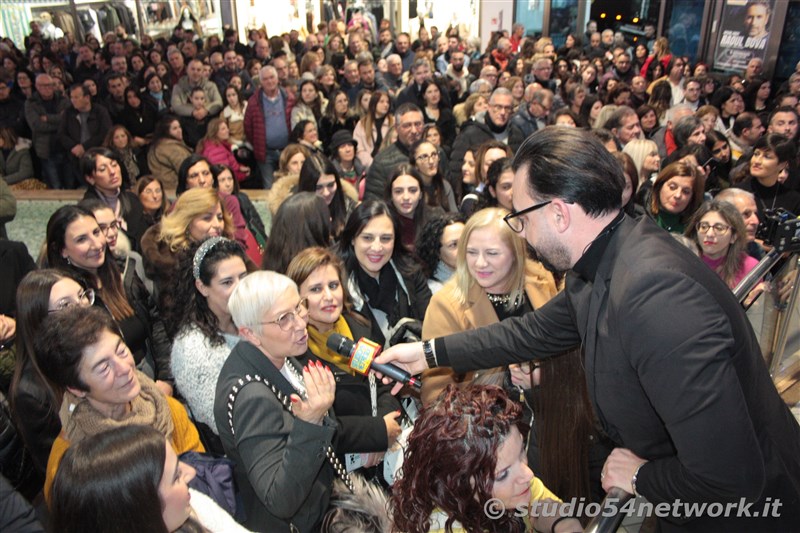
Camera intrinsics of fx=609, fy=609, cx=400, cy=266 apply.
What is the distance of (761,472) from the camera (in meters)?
1.40

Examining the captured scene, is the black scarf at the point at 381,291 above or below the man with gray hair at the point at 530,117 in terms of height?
below

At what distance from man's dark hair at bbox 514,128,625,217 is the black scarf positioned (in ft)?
5.95

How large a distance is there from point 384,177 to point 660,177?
2154 mm

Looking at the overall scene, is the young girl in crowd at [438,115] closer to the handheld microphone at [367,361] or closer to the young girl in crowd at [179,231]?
the young girl in crowd at [179,231]

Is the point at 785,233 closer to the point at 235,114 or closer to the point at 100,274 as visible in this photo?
the point at 100,274

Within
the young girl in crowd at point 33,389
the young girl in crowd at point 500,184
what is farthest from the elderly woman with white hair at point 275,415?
the young girl in crowd at point 500,184

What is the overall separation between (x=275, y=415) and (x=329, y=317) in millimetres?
833

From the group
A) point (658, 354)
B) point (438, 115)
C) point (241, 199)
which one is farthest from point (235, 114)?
point (658, 354)

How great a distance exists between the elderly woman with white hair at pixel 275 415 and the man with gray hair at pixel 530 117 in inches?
183

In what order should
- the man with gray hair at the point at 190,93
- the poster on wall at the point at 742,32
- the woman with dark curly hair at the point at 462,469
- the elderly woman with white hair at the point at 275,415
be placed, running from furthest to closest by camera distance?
the poster on wall at the point at 742,32 → the man with gray hair at the point at 190,93 → the elderly woman with white hair at the point at 275,415 → the woman with dark curly hair at the point at 462,469

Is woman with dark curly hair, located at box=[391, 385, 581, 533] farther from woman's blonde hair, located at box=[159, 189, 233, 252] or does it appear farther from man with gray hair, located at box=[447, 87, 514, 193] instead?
man with gray hair, located at box=[447, 87, 514, 193]

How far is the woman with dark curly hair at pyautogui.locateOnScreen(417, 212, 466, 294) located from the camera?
11.6ft

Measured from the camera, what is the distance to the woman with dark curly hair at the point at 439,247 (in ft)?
11.6

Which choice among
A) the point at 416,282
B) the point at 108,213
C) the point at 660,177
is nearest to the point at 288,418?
the point at 416,282
